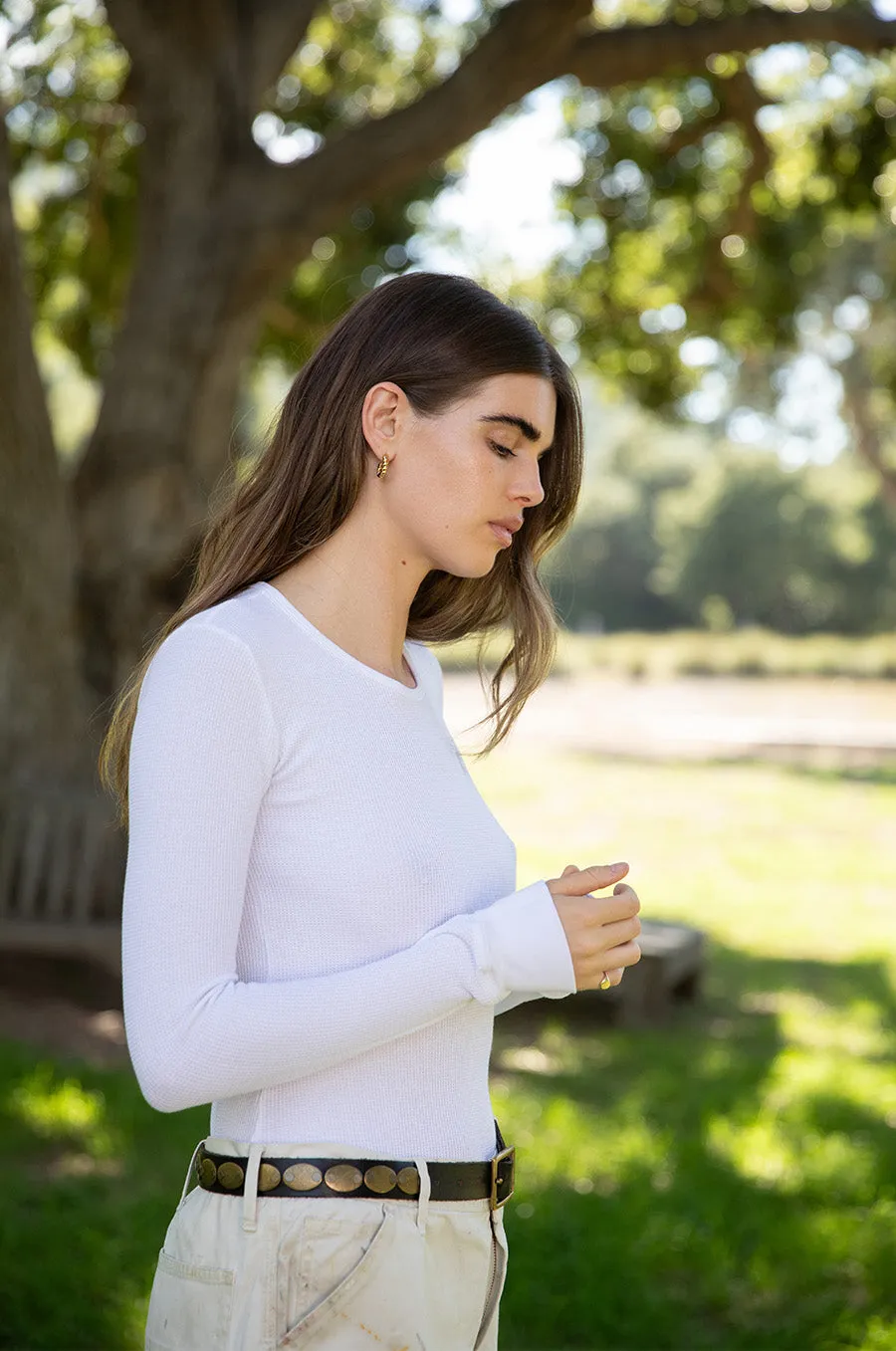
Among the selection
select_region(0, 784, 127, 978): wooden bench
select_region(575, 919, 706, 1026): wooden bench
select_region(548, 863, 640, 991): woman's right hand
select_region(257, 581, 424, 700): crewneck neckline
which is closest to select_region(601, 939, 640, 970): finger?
select_region(548, 863, 640, 991): woman's right hand

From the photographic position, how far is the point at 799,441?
179 feet

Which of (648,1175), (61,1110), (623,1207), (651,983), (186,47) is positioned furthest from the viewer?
(186,47)

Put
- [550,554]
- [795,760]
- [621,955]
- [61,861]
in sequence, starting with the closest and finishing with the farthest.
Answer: [621,955]
[550,554]
[61,861]
[795,760]

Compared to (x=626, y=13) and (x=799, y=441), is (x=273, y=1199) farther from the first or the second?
(x=799, y=441)

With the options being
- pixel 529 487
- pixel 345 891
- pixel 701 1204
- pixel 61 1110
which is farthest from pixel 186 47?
pixel 345 891

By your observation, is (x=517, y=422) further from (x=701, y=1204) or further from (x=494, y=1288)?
(x=701, y=1204)

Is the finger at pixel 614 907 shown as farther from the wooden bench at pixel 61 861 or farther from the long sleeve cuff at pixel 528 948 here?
the wooden bench at pixel 61 861

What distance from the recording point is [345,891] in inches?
64.7

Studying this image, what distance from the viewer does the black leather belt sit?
160 centimetres

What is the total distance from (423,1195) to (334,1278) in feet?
0.43

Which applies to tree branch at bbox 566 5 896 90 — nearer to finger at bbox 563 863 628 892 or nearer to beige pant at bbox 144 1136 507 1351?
finger at bbox 563 863 628 892

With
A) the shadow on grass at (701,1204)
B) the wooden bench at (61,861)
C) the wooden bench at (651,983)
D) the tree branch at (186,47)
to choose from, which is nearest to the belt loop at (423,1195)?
the shadow on grass at (701,1204)

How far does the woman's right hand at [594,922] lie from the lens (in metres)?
1.64

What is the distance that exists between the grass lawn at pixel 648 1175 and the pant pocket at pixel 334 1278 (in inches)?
82.3
